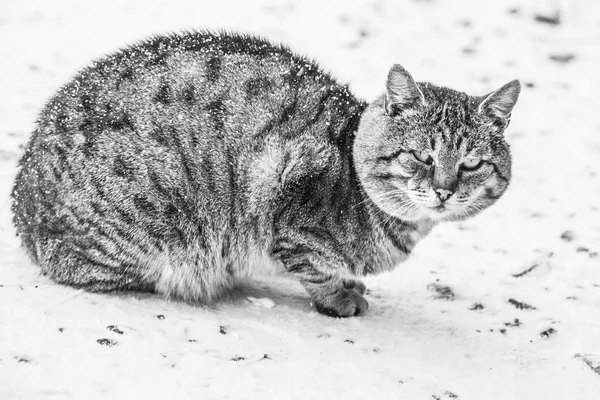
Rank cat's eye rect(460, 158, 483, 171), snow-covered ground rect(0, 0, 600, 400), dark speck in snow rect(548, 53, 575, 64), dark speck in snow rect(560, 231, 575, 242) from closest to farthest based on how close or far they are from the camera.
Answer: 1. snow-covered ground rect(0, 0, 600, 400)
2. cat's eye rect(460, 158, 483, 171)
3. dark speck in snow rect(560, 231, 575, 242)
4. dark speck in snow rect(548, 53, 575, 64)

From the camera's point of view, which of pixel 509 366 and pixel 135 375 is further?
pixel 509 366

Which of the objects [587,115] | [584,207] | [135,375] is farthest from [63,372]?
[587,115]

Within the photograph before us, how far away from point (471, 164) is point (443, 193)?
0.27m

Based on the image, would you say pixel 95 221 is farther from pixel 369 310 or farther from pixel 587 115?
pixel 587 115

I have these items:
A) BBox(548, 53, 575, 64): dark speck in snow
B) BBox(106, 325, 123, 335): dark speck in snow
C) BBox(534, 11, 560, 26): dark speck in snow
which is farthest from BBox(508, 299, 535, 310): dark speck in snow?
BBox(534, 11, 560, 26): dark speck in snow

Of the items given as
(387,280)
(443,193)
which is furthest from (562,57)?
(443,193)

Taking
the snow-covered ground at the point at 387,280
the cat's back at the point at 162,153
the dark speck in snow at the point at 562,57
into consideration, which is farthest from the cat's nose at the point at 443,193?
the dark speck in snow at the point at 562,57

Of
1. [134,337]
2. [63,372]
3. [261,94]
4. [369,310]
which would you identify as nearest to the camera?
[63,372]

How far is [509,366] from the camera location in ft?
14.4

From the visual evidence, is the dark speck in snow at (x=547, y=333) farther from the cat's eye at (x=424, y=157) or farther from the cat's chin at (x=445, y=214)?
the cat's eye at (x=424, y=157)

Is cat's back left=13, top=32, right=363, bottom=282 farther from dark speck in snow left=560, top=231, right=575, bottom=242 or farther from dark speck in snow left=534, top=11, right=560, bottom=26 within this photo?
dark speck in snow left=534, top=11, right=560, bottom=26

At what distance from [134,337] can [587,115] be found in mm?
4942

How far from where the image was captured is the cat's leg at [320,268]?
15.3 feet

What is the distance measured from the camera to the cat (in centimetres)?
449
